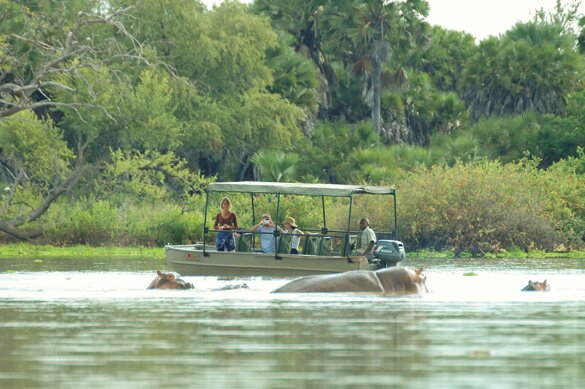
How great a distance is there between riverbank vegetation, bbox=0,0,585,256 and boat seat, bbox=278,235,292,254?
14845mm

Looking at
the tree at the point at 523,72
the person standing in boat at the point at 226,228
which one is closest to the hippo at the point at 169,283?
the person standing in boat at the point at 226,228

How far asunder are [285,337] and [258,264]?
13.8m

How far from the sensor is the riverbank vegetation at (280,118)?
47.0 meters

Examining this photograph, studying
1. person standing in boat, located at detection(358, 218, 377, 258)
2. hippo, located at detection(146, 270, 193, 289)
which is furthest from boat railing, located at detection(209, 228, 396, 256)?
hippo, located at detection(146, 270, 193, 289)

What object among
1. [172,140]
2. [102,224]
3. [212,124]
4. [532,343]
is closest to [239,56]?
[212,124]

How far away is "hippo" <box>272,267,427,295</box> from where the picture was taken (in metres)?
25.2

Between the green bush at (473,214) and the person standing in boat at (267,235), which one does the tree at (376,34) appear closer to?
the green bush at (473,214)

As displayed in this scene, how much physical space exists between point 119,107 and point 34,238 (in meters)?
7.14

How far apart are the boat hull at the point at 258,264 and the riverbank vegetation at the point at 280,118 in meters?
14.7

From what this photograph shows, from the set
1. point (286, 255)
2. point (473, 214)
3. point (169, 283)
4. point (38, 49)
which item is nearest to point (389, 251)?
point (286, 255)

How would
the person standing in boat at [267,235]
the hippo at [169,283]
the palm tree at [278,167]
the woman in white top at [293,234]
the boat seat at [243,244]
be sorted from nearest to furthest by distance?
1. the hippo at [169,283]
2. the woman in white top at [293,234]
3. the person standing in boat at [267,235]
4. the boat seat at [243,244]
5. the palm tree at [278,167]

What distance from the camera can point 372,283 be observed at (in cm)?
2525

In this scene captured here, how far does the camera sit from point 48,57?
183ft

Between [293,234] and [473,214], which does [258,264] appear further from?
[473,214]
